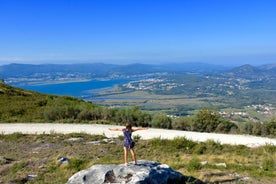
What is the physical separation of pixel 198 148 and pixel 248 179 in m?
5.37

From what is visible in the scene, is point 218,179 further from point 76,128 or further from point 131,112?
point 131,112

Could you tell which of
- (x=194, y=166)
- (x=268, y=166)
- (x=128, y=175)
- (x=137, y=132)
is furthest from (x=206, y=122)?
(x=128, y=175)

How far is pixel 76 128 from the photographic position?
71.4 ft

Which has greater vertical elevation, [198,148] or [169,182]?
[169,182]

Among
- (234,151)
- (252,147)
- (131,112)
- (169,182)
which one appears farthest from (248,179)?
(131,112)

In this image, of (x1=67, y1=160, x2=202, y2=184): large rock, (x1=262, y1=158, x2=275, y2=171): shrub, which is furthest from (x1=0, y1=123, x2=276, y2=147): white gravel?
(x1=67, y1=160, x2=202, y2=184): large rock

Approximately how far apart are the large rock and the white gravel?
31.1 feet

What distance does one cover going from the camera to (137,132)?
68.3ft

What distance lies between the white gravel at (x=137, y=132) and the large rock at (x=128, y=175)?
31.1ft

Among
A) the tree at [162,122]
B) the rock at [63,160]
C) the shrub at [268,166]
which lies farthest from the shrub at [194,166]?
the tree at [162,122]

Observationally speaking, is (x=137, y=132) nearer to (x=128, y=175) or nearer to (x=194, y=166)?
(x=194, y=166)

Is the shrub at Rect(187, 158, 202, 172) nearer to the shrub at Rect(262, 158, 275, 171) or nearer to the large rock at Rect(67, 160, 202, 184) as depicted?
the large rock at Rect(67, 160, 202, 184)

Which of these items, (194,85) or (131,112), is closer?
(131,112)

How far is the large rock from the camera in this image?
331 inches
